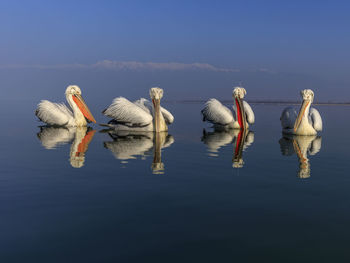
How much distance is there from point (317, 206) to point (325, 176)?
5.20 feet

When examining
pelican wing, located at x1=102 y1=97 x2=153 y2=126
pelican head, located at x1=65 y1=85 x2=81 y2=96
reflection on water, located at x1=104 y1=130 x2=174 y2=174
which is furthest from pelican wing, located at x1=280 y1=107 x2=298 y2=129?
pelican head, located at x1=65 y1=85 x2=81 y2=96

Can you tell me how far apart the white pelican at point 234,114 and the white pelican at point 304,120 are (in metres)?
1.34

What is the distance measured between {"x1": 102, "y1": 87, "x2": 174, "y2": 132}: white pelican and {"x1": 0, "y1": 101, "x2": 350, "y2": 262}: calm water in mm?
3069

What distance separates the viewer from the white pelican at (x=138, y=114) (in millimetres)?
10344

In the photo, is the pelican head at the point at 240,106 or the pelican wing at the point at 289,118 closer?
the pelican wing at the point at 289,118

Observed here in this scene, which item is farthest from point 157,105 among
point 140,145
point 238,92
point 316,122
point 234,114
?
point 316,122

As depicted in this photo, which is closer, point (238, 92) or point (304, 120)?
point (304, 120)

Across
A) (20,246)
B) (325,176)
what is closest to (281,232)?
(20,246)

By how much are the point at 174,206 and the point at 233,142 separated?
5409mm

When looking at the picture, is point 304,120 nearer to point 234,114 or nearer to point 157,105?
point 234,114

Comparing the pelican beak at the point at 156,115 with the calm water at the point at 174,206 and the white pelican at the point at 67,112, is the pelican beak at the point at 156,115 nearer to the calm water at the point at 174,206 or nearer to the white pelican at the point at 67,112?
the white pelican at the point at 67,112

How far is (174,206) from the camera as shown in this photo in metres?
3.82

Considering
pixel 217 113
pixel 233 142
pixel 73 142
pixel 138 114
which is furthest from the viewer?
pixel 217 113

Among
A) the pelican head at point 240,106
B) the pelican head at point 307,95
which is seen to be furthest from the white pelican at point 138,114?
the pelican head at point 307,95
